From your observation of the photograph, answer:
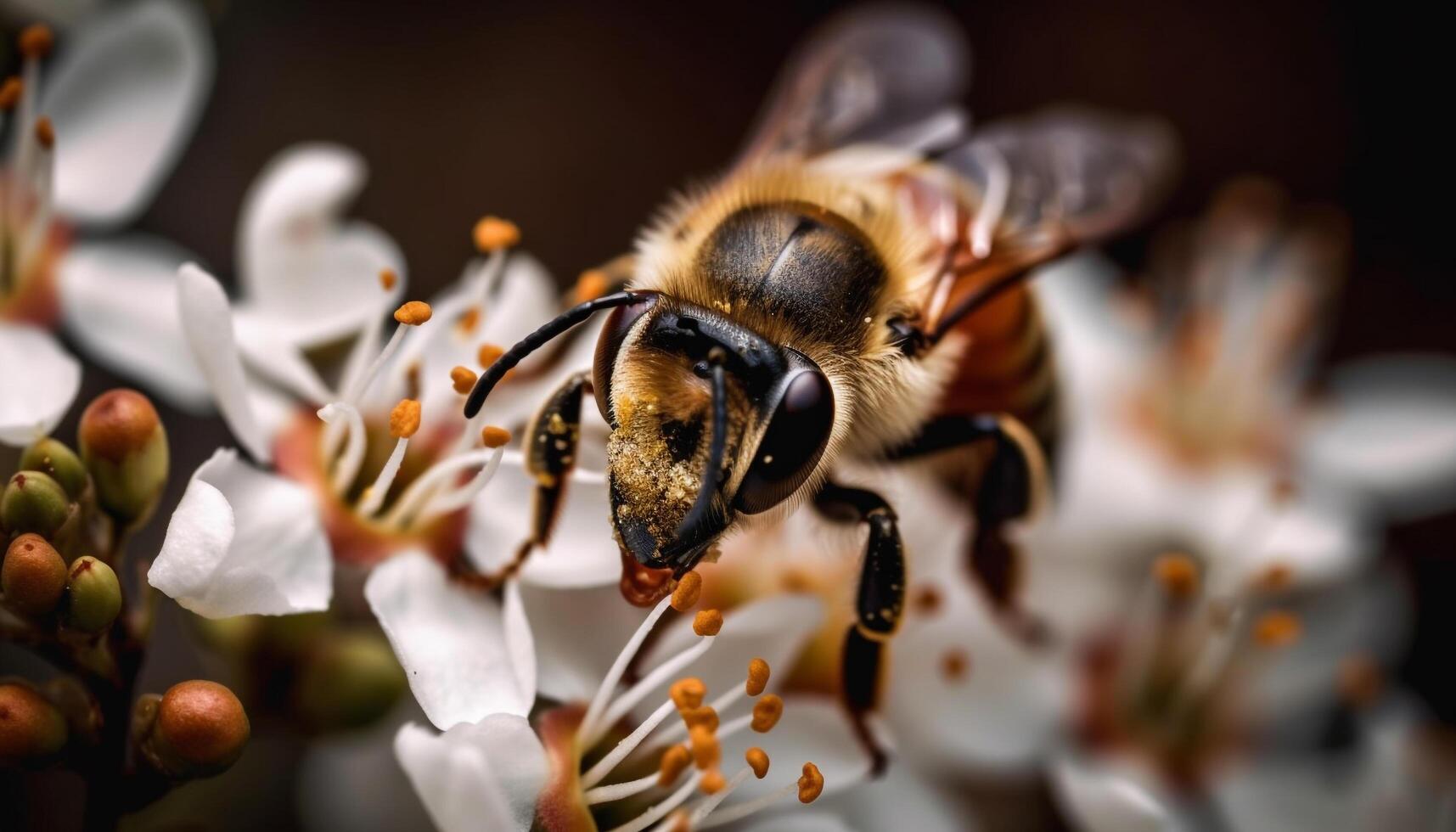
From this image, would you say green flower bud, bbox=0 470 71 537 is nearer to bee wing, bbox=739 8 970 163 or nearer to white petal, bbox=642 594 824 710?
white petal, bbox=642 594 824 710

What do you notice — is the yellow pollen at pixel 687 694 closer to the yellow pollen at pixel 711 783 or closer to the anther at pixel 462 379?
the yellow pollen at pixel 711 783

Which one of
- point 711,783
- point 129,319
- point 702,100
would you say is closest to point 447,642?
point 711,783

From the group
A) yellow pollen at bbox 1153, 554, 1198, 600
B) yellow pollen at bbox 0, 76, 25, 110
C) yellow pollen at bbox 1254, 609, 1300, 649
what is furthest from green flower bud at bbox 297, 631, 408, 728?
yellow pollen at bbox 1254, 609, 1300, 649

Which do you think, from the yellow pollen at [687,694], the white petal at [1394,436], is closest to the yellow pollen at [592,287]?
the yellow pollen at [687,694]

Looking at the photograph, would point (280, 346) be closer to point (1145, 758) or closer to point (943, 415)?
point (943, 415)

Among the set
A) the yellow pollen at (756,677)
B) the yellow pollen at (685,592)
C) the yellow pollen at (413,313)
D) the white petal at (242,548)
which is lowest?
the yellow pollen at (756,677)

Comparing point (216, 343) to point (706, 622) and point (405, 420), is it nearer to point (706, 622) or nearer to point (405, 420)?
point (405, 420)

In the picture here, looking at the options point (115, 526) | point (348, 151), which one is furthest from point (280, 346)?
point (348, 151)
